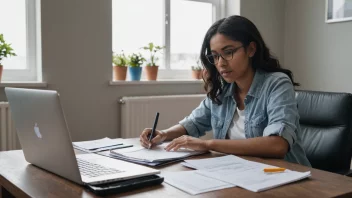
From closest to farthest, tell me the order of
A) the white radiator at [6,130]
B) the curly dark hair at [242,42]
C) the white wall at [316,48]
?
the curly dark hair at [242,42] → the white radiator at [6,130] → the white wall at [316,48]

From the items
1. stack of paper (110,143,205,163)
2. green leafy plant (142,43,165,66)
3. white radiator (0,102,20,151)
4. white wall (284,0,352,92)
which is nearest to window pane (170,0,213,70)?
green leafy plant (142,43,165,66)

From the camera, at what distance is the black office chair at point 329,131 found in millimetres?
1599

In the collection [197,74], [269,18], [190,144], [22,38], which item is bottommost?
[190,144]

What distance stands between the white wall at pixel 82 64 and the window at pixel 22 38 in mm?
135

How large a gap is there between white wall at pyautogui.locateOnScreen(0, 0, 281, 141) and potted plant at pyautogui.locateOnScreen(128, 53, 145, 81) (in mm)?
90

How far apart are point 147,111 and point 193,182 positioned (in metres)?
1.90

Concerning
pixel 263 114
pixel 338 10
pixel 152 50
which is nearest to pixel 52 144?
pixel 263 114

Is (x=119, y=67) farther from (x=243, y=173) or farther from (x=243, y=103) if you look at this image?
(x=243, y=173)

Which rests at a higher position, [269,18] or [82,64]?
[269,18]

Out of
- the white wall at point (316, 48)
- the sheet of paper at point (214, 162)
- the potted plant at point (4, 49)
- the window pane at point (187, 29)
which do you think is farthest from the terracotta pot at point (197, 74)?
the sheet of paper at point (214, 162)

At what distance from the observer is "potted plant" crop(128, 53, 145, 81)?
295 centimetres

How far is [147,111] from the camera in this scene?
9.38 ft

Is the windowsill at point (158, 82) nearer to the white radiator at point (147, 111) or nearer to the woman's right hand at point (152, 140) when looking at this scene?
the white radiator at point (147, 111)

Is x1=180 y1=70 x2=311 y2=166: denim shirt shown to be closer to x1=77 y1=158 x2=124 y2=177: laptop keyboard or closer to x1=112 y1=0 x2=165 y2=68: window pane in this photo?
x1=77 y1=158 x2=124 y2=177: laptop keyboard
